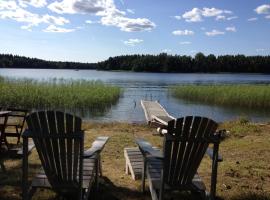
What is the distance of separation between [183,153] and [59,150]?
1258 mm

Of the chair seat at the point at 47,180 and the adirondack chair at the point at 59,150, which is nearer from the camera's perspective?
the adirondack chair at the point at 59,150

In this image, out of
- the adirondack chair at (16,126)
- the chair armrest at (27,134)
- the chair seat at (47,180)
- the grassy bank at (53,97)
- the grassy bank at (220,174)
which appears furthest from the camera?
the grassy bank at (53,97)

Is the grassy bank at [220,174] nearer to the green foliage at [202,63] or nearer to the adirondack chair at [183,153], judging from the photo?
the adirondack chair at [183,153]

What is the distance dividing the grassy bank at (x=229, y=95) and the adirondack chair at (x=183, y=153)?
2086 centimetres

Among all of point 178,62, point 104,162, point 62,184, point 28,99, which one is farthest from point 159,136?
point 178,62

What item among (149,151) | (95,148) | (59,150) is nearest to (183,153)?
(149,151)

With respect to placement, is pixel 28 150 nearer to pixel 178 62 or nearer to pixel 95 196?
pixel 95 196

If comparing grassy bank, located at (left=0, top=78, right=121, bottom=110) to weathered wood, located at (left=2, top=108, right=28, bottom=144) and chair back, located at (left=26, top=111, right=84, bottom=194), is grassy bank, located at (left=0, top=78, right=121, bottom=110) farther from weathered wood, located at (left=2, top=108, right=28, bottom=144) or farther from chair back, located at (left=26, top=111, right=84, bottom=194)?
chair back, located at (left=26, top=111, right=84, bottom=194)

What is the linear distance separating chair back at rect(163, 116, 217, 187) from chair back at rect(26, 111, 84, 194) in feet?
2.85

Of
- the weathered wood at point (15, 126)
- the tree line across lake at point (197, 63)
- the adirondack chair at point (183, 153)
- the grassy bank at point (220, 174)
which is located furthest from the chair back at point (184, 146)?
the tree line across lake at point (197, 63)

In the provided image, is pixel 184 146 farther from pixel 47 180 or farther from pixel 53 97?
pixel 53 97

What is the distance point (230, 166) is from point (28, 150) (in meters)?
3.60

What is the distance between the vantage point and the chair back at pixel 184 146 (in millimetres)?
3986

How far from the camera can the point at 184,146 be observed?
4.19 meters
